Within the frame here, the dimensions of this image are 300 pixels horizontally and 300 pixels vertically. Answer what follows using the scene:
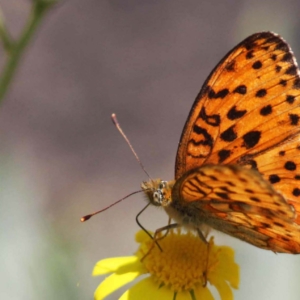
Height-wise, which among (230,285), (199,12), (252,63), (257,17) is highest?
(199,12)

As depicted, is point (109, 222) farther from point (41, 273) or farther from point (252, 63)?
point (252, 63)

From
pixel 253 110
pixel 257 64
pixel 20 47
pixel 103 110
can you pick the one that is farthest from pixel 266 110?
pixel 103 110

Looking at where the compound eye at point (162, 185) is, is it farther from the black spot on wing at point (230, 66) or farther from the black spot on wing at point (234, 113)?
the black spot on wing at point (230, 66)

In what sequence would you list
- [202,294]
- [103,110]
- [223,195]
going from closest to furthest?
[223,195], [202,294], [103,110]

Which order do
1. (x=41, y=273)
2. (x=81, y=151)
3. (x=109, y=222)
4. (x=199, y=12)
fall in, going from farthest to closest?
1. (x=199, y=12)
2. (x=81, y=151)
3. (x=109, y=222)
4. (x=41, y=273)

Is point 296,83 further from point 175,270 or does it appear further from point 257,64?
point 175,270

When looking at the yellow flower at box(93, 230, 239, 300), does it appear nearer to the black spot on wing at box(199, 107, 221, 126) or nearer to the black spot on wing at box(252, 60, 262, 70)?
the black spot on wing at box(199, 107, 221, 126)

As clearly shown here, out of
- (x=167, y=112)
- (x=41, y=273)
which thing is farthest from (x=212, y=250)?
(x=167, y=112)
